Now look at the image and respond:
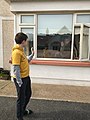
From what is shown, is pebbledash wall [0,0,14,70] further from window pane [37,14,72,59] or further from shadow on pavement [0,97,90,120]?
shadow on pavement [0,97,90,120]

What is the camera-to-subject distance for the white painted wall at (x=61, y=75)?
6.04 metres

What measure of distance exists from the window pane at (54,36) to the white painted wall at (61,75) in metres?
0.46

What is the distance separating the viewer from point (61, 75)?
6.17m

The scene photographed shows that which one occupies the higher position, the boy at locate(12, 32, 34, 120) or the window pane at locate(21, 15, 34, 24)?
the window pane at locate(21, 15, 34, 24)

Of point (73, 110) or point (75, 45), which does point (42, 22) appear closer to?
point (75, 45)

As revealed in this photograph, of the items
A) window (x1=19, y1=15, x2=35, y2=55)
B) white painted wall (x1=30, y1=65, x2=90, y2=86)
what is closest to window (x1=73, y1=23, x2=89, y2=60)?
white painted wall (x1=30, y1=65, x2=90, y2=86)

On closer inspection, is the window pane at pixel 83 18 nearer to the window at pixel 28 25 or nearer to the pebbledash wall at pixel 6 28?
the window at pixel 28 25

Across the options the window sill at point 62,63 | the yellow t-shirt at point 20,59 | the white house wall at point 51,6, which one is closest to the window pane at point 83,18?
the white house wall at point 51,6

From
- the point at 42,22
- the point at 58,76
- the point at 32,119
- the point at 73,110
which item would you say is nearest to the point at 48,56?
the point at 58,76

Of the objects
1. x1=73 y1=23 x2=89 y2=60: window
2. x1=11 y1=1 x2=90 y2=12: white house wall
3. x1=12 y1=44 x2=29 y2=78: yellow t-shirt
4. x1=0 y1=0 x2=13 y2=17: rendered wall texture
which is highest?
x1=0 y1=0 x2=13 y2=17: rendered wall texture

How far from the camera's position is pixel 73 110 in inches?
160

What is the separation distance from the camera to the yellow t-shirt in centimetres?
314

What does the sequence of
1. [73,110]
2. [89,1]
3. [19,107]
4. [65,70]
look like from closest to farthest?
1. [19,107]
2. [73,110]
3. [89,1]
4. [65,70]

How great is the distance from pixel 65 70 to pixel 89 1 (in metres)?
2.43
